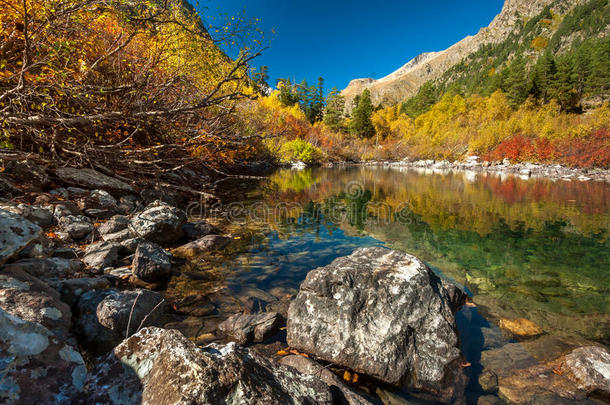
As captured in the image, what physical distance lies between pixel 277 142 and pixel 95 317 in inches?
1563

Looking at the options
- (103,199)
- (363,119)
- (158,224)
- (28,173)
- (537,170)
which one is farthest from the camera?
(363,119)

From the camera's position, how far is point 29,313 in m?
2.34

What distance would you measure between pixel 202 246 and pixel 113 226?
84.6 inches

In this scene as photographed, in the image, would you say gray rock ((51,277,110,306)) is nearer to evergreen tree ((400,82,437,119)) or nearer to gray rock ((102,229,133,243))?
gray rock ((102,229,133,243))

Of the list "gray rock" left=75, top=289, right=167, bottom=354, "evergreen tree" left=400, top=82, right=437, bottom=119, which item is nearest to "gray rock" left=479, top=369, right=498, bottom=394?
"gray rock" left=75, top=289, right=167, bottom=354

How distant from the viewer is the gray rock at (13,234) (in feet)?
10.3

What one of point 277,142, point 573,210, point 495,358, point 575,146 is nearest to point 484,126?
point 575,146

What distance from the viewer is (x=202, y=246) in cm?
684

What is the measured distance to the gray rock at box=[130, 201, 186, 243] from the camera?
6.59m

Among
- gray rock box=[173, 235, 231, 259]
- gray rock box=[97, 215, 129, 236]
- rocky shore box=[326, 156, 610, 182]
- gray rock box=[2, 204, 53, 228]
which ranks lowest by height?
gray rock box=[173, 235, 231, 259]

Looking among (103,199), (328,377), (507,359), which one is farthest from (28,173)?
(507,359)

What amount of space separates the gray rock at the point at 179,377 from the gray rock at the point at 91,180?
8354 mm

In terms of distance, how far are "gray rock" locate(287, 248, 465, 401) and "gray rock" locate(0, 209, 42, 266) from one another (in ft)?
12.0

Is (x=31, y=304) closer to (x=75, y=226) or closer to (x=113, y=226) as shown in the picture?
(x=75, y=226)
